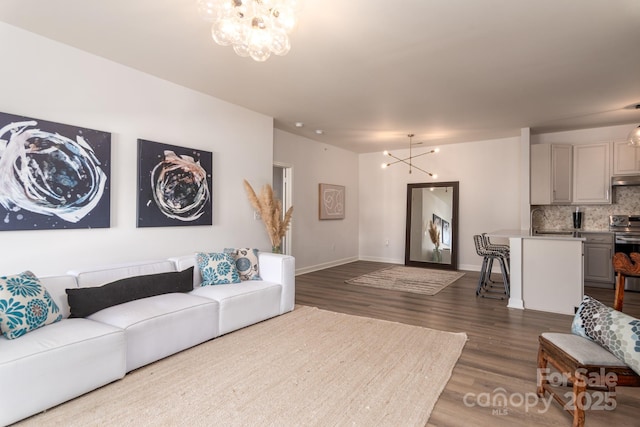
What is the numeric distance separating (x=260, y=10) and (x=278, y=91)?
209 cm

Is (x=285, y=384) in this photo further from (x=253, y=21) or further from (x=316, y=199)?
(x=316, y=199)

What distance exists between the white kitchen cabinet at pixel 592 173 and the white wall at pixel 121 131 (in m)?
5.32

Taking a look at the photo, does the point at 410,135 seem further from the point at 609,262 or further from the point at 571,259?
the point at 609,262

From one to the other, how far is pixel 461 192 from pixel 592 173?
2165 millimetres

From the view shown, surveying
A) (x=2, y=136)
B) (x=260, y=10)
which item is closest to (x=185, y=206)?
(x=2, y=136)

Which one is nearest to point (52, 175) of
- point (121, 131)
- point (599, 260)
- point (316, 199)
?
point (121, 131)

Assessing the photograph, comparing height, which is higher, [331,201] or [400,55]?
[400,55]

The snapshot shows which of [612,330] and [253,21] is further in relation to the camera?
[253,21]

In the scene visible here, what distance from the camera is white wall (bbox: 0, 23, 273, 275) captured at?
273cm

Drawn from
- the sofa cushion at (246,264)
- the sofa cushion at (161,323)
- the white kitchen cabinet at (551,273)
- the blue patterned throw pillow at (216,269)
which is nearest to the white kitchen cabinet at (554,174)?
the white kitchen cabinet at (551,273)

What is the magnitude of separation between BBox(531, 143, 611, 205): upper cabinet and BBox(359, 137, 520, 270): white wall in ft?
2.67

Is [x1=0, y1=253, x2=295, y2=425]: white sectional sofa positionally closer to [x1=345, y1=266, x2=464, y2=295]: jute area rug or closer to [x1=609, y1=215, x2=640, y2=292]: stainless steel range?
[x1=345, y1=266, x2=464, y2=295]: jute area rug

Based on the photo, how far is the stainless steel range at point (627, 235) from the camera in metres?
4.95

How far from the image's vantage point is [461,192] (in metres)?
7.04
